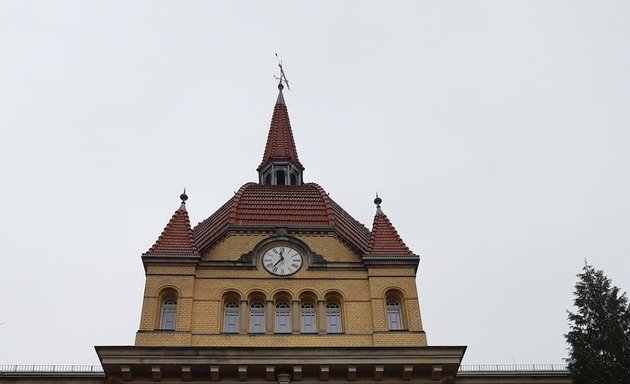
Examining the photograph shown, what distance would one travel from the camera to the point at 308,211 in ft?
113

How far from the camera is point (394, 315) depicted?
30.4 m

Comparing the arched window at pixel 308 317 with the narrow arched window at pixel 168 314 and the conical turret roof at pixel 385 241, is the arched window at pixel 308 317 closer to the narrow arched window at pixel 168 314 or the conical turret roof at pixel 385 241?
the conical turret roof at pixel 385 241

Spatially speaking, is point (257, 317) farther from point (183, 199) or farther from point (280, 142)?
point (280, 142)

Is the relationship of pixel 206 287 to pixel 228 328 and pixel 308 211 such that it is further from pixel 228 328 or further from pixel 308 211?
pixel 308 211

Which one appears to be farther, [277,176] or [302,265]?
[277,176]

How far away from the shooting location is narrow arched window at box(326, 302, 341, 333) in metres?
30.0

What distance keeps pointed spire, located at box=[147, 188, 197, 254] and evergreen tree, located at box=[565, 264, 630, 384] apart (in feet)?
46.8

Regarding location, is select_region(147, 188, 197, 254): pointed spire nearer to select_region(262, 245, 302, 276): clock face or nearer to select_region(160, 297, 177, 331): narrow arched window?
select_region(160, 297, 177, 331): narrow arched window

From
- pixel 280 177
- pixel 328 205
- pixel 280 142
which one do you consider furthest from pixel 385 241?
pixel 280 142

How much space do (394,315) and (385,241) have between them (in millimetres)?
3420

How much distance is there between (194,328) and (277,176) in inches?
557

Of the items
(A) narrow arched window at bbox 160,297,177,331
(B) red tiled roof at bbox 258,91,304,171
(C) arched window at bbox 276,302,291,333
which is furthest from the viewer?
(B) red tiled roof at bbox 258,91,304,171

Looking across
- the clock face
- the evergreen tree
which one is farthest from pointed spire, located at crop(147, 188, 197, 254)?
the evergreen tree

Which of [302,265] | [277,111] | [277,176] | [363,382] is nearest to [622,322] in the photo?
[363,382]
